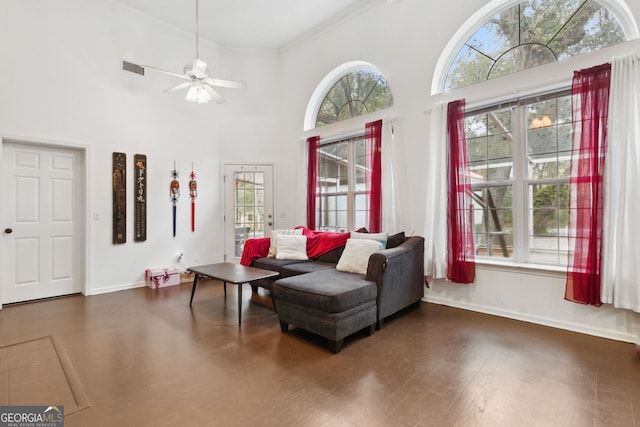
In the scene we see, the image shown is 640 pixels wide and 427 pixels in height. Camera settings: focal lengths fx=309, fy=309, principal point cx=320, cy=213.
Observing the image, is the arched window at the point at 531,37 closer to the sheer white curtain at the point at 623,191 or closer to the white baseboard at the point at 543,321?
the sheer white curtain at the point at 623,191

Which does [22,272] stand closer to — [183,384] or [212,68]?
[183,384]

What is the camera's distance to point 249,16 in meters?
4.67

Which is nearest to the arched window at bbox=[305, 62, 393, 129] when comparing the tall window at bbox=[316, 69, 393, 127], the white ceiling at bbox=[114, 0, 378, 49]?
the tall window at bbox=[316, 69, 393, 127]

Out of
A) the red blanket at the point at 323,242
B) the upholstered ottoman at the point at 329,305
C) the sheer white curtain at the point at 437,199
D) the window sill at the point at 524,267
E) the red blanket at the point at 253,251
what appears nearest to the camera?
the upholstered ottoman at the point at 329,305

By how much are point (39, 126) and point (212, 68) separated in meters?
2.69

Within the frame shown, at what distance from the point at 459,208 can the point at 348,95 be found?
2.62m

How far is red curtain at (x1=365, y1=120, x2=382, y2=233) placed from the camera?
414 centimetres

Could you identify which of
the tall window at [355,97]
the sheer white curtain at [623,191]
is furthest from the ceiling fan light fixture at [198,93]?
the sheer white curtain at [623,191]

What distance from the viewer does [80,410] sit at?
171 cm

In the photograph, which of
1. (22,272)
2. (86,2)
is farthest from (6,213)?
(86,2)

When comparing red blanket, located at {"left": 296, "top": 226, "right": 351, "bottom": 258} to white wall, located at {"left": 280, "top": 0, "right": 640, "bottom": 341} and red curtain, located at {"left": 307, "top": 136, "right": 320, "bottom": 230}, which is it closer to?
red curtain, located at {"left": 307, "top": 136, "right": 320, "bottom": 230}

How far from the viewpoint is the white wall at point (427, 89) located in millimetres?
2840

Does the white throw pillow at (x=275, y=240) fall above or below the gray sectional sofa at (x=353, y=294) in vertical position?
above

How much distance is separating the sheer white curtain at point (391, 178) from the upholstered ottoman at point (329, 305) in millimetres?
1253
